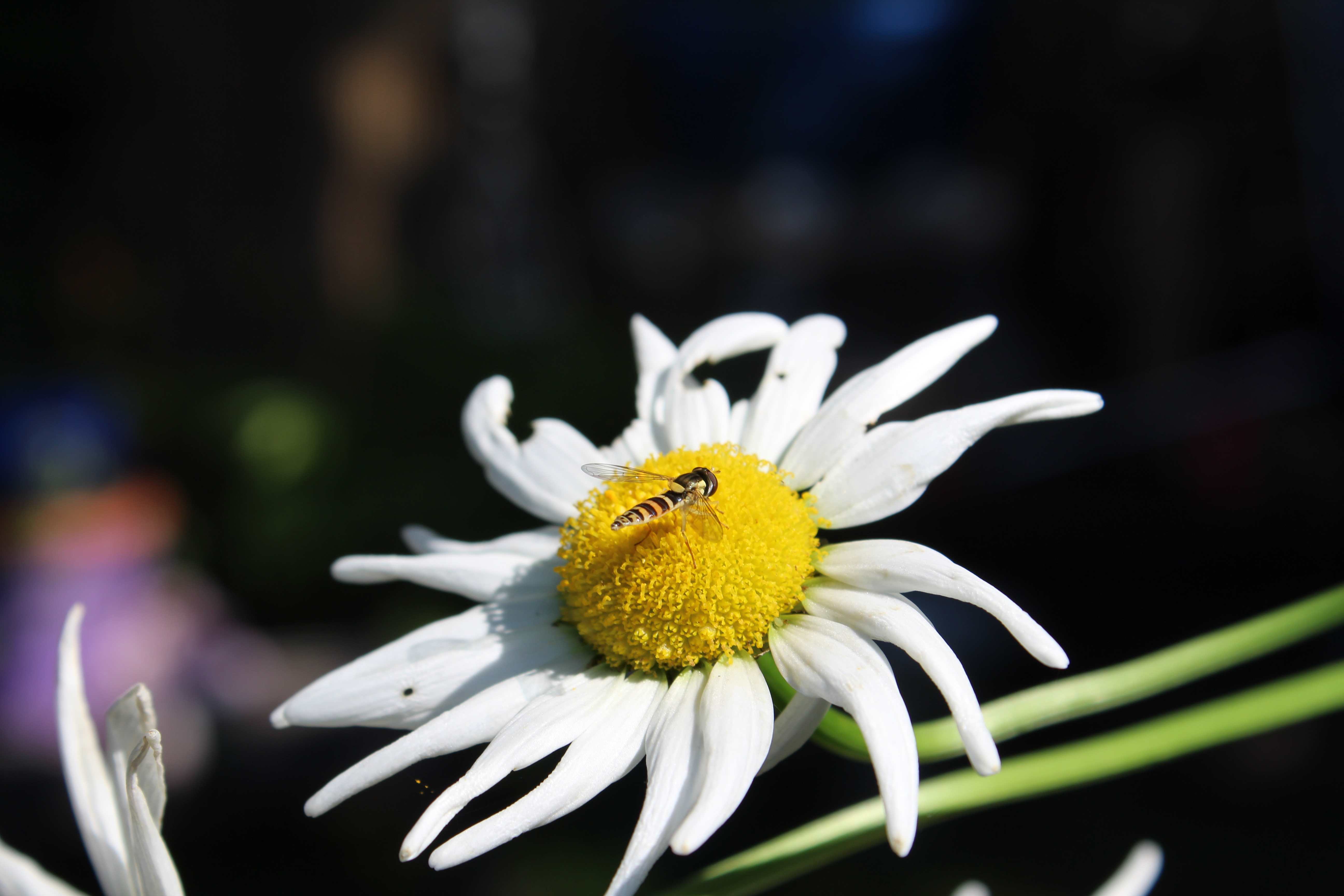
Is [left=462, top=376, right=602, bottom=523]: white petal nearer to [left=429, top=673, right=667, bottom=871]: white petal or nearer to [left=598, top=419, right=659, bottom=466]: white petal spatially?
[left=598, top=419, right=659, bottom=466]: white petal

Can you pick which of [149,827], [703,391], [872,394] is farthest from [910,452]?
[149,827]

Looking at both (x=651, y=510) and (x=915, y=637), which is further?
(x=651, y=510)

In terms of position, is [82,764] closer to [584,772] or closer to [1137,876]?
[584,772]

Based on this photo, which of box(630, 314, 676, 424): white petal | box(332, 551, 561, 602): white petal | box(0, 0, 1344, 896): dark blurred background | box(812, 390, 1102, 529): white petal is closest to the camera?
box(812, 390, 1102, 529): white petal

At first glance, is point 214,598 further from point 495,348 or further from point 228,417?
point 495,348

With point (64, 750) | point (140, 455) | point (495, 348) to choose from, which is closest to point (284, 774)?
point (140, 455)

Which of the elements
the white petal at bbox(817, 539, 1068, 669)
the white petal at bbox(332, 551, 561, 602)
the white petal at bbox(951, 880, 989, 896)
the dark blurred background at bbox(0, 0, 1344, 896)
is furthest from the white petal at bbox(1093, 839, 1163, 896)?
the dark blurred background at bbox(0, 0, 1344, 896)
